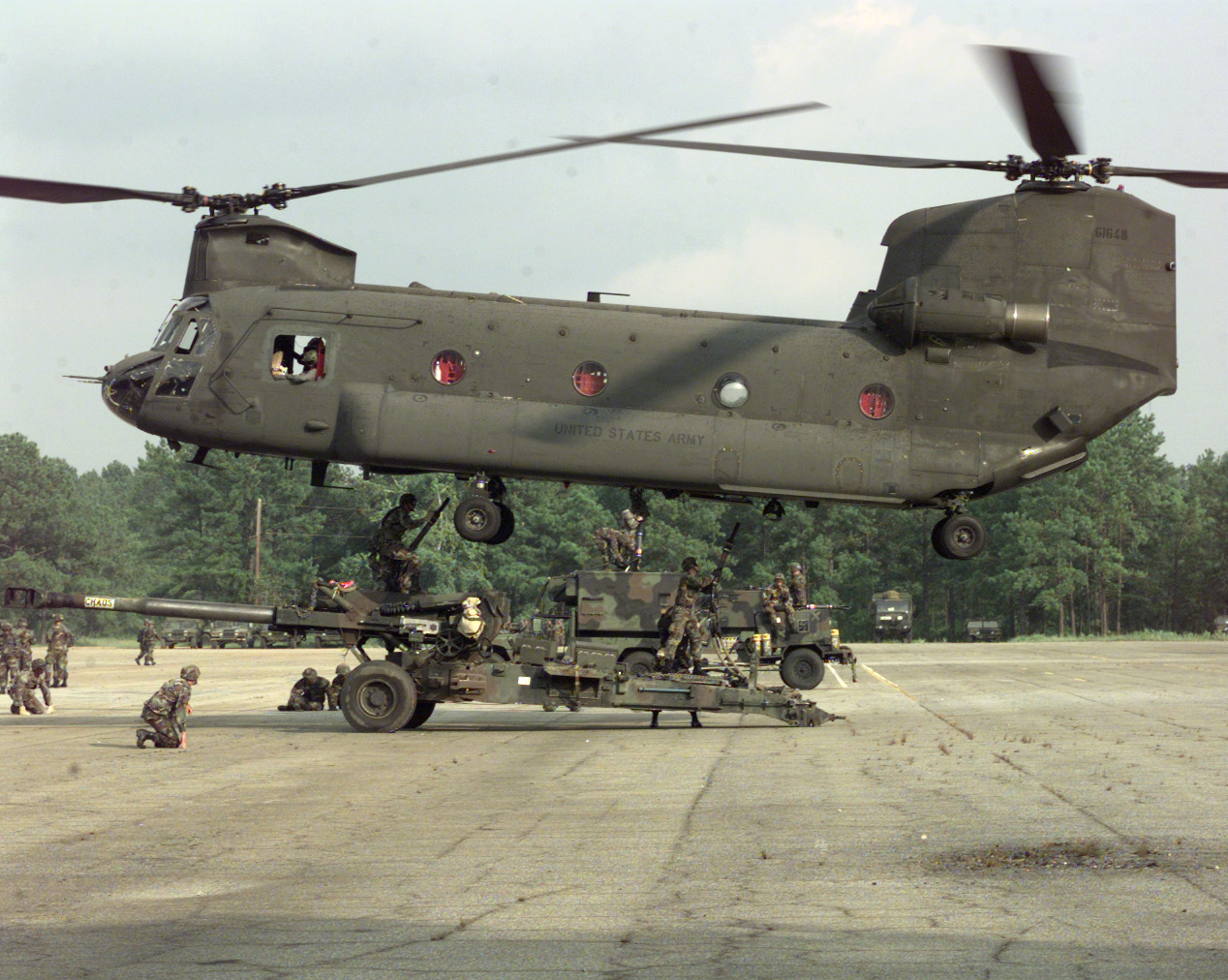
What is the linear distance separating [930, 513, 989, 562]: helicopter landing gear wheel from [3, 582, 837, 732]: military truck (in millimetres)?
3692

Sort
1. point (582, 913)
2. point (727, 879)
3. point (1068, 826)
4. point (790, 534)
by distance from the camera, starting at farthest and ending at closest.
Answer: point (790, 534), point (1068, 826), point (727, 879), point (582, 913)

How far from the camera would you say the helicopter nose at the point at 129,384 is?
59.3 feet

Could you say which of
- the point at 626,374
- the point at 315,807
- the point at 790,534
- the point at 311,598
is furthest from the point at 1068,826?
the point at 790,534

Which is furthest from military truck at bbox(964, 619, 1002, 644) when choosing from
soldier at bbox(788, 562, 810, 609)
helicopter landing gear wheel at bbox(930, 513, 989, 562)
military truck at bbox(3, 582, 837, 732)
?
helicopter landing gear wheel at bbox(930, 513, 989, 562)

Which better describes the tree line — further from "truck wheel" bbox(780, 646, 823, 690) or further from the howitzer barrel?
the howitzer barrel

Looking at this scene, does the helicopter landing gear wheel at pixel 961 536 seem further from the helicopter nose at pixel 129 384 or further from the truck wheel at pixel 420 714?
the helicopter nose at pixel 129 384

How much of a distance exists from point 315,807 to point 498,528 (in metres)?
5.77

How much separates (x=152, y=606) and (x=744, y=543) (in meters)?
83.0

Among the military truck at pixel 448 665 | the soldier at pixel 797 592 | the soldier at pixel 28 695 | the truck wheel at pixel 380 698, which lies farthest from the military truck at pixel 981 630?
the truck wheel at pixel 380 698

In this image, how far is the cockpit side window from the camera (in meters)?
18.0

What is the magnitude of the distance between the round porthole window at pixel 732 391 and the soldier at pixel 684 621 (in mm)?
5306

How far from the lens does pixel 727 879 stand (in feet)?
29.8

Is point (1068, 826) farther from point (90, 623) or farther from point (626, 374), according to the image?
point (90, 623)

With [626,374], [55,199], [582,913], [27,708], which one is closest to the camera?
[582,913]
